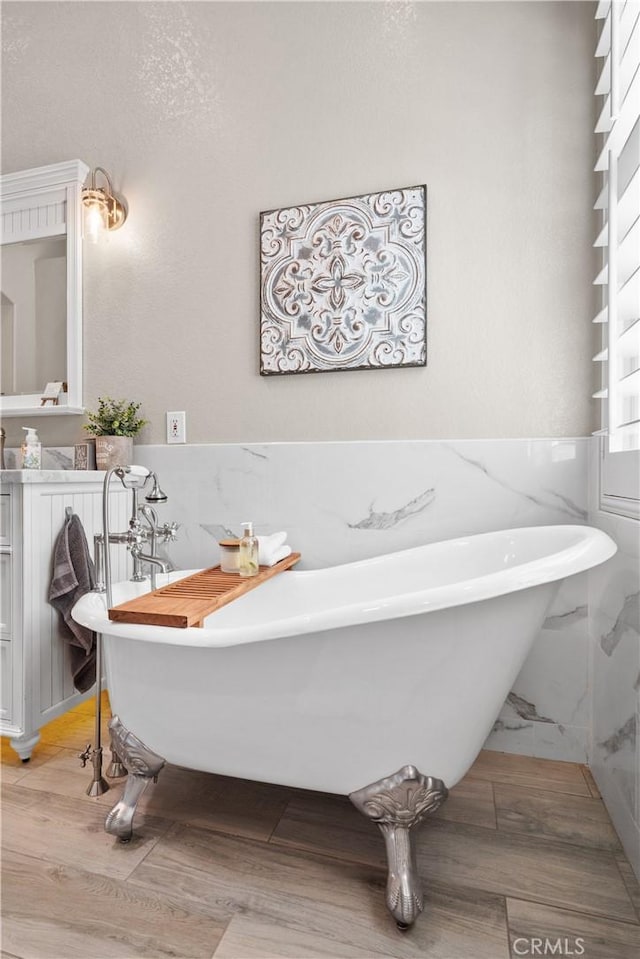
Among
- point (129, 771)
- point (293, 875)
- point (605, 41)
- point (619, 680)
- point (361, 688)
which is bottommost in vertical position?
point (293, 875)

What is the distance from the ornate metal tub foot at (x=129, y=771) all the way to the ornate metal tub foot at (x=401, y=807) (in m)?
0.49

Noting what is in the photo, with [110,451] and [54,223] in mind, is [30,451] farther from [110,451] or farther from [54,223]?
[54,223]

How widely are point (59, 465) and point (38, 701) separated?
38.1 inches

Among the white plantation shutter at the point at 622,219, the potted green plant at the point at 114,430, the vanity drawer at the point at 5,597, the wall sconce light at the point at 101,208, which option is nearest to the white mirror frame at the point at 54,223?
the wall sconce light at the point at 101,208

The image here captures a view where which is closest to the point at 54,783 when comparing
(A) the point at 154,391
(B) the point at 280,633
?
(B) the point at 280,633

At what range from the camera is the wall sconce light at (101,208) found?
201cm

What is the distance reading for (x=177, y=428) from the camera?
1969 mm

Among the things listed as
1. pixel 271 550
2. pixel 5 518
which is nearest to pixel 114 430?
pixel 5 518

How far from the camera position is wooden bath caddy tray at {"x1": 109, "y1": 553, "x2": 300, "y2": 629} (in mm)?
1070

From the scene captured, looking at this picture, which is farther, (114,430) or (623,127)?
(114,430)

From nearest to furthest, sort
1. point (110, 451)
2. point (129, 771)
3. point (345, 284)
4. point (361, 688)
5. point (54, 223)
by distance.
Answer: point (361, 688) < point (129, 771) < point (345, 284) < point (110, 451) < point (54, 223)

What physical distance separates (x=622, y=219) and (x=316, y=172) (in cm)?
105

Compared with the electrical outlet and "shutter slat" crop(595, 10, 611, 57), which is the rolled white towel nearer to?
the electrical outlet

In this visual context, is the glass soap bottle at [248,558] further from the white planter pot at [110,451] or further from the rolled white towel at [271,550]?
the white planter pot at [110,451]
